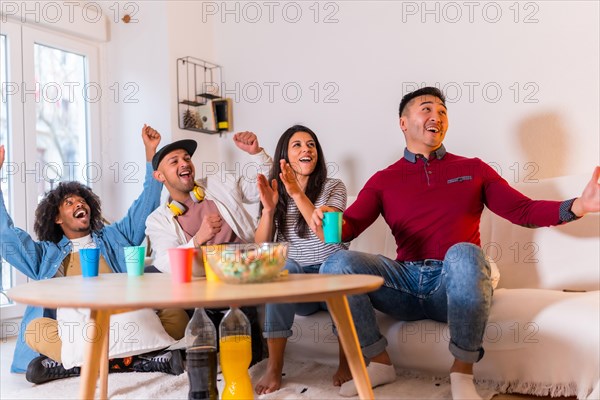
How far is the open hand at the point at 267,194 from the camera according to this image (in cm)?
223

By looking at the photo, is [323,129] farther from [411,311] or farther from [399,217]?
[411,311]

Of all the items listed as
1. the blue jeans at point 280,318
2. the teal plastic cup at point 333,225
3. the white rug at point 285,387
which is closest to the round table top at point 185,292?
the teal plastic cup at point 333,225

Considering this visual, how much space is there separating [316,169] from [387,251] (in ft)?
1.54

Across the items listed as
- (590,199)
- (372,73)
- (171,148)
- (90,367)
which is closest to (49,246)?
(171,148)

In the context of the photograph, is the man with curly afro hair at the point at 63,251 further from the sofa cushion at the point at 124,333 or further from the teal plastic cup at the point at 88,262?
the teal plastic cup at the point at 88,262

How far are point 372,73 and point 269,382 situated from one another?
168 cm

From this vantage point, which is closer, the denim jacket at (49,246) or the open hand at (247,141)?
the denim jacket at (49,246)

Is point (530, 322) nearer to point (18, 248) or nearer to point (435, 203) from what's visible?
point (435, 203)

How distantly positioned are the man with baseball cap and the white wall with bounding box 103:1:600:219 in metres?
0.67

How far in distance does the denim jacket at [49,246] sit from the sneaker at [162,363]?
0.45 meters

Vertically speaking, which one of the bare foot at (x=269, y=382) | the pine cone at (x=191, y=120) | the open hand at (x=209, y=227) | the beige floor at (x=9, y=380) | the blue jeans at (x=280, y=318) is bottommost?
the beige floor at (x=9, y=380)

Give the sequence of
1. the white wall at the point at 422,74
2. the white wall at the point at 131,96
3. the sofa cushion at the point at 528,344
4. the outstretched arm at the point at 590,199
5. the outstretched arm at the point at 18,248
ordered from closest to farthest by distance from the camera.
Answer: the sofa cushion at the point at 528,344, the outstretched arm at the point at 590,199, the outstretched arm at the point at 18,248, the white wall at the point at 422,74, the white wall at the point at 131,96

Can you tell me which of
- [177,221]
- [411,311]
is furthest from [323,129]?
[411,311]

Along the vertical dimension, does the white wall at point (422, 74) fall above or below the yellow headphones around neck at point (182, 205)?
above
